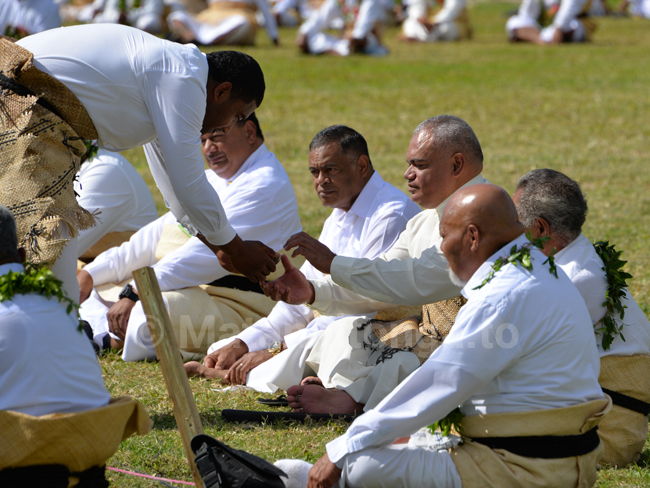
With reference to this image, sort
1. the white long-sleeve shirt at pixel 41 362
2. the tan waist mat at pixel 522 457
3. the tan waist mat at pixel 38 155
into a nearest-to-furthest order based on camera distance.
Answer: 1. the white long-sleeve shirt at pixel 41 362
2. the tan waist mat at pixel 522 457
3. the tan waist mat at pixel 38 155

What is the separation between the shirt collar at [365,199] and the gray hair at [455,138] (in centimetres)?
70

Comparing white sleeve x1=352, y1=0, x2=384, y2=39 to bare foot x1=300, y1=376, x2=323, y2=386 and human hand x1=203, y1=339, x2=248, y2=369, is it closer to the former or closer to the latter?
human hand x1=203, y1=339, x2=248, y2=369

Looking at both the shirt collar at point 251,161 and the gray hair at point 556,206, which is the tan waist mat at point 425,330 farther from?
the shirt collar at point 251,161

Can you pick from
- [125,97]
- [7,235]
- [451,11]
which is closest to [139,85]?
[125,97]

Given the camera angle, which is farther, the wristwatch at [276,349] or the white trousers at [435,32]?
the white trousers at [435,32]

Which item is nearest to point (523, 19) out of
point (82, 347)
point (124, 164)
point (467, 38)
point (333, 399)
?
point (467, 38)

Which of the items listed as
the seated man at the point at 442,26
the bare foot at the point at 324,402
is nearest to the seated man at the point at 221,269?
the bare foot at the point at 324,402

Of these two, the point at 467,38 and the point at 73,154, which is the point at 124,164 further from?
the point at 467,38

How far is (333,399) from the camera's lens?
4.25 metres

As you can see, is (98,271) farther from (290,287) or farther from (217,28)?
(217,28)

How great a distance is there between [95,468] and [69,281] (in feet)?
3.57

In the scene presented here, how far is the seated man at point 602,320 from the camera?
3631 mm

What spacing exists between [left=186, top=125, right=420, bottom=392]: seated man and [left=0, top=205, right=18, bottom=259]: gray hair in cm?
218

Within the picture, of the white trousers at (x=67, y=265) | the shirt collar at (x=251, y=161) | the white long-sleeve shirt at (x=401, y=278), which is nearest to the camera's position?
the white trousers at (x=67, y=265)
